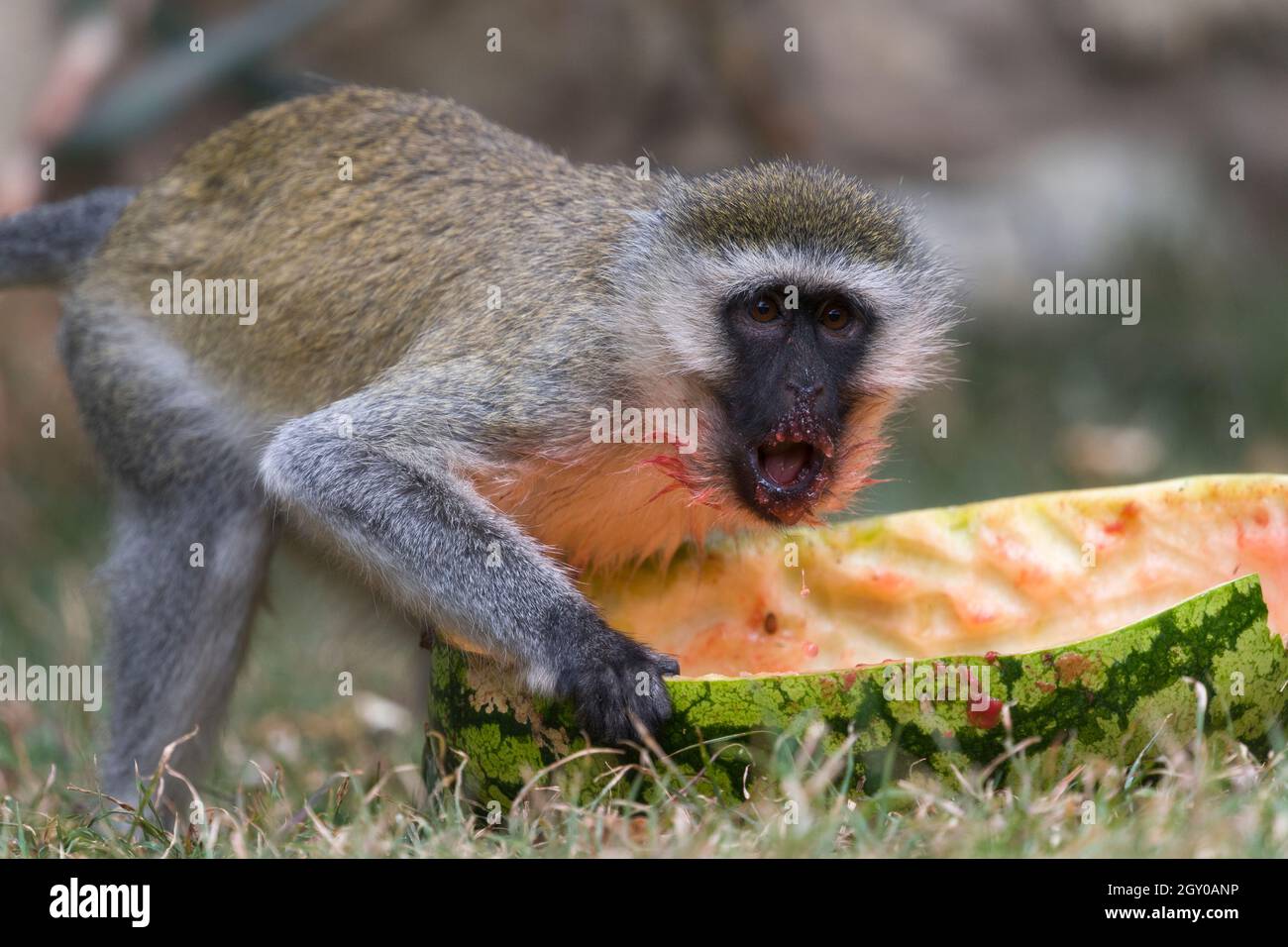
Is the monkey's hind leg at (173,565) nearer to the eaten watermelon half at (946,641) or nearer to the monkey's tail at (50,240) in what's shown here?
the monkey's tail at (50,240)

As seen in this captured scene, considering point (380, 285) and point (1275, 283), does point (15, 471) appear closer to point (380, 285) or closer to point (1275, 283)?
point (380, 285)

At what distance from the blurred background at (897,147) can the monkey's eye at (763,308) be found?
2644 millimetres

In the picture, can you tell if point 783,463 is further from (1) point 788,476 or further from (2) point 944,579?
(2) point 944,579

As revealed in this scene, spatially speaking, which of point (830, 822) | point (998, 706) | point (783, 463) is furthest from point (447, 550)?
point (998, 706)

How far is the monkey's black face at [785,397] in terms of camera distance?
3994 mm

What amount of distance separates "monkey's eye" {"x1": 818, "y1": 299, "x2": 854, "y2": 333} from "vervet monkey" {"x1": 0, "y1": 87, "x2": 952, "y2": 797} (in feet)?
0.04

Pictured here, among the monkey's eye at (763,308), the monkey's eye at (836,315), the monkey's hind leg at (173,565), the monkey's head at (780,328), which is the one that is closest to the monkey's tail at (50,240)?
the monkey's hind leg at (173,565)

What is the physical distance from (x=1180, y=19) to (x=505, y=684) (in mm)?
8284

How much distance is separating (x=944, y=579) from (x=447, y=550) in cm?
153

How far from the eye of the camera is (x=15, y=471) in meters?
8.33

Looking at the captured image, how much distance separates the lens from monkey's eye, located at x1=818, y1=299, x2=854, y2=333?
14.0ft

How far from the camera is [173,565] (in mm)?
4742
